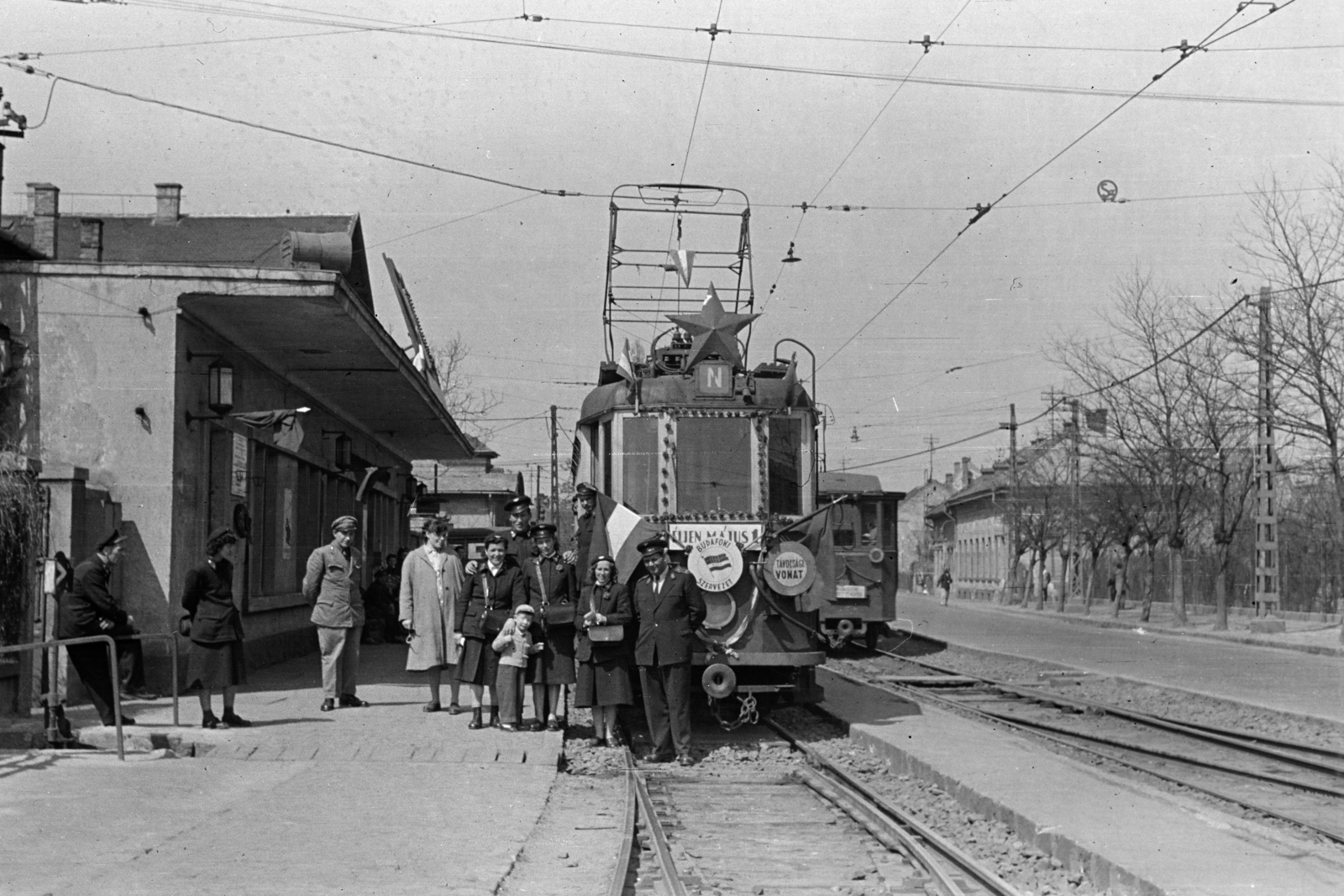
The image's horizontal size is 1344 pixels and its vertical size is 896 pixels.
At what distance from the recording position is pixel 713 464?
13.3 m

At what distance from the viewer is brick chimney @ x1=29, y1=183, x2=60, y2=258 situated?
20297 millimetres

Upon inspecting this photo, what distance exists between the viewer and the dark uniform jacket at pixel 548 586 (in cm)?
1285

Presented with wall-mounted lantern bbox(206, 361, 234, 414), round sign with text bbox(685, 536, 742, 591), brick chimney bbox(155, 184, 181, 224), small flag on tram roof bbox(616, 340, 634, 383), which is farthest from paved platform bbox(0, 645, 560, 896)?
brick chimney bbox(155, 184, 181, 224)

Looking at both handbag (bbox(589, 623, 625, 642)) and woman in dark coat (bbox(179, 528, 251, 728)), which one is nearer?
woman in dark coat (bbox(179, 528, 251, 728))

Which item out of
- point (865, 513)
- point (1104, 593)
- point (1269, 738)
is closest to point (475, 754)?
point (1269, 738)

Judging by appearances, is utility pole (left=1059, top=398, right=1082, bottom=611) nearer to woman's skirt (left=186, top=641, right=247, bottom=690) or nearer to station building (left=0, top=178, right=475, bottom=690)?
station building (left=0, top=178, right=475, bottom=690)

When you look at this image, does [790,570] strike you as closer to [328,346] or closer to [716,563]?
[716,563]

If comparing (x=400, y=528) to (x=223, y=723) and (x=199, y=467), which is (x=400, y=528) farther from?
(x=223, y=723)

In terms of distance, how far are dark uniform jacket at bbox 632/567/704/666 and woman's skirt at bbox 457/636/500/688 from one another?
142cm

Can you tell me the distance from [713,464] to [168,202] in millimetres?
22232

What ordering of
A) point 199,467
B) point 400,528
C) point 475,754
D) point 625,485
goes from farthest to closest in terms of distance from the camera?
1. point 400,528
2. point 199,467
3. point 625,485
4. point 475,754

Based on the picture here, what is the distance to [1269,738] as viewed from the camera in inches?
556

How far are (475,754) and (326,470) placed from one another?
13558 millimetres

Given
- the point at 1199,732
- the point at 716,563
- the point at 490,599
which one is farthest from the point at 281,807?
the point at 1199,732
